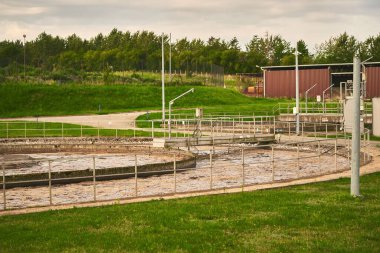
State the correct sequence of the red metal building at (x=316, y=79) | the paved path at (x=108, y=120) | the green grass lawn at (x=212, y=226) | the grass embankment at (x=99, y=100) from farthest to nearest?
the red metal building at (x=316, y=79) < the grass embankment at (x=99, y=100) < the paved path at (x=108, y=120) < the green grass lawn at (x=212, y=226)

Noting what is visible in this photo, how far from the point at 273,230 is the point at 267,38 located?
457 feet

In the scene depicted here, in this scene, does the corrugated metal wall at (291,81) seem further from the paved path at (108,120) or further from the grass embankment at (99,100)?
the paved path at (108,120)

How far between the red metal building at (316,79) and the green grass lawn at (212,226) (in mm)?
52397

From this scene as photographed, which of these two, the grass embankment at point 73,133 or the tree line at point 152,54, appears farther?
the tree line at point 152,54

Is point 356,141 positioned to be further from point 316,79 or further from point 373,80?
point 316,79

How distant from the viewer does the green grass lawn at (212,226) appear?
37.1 ft

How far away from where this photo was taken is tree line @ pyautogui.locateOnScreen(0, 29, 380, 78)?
109m

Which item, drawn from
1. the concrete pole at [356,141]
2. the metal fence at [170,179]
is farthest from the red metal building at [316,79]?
the concrete pole at [356,141]

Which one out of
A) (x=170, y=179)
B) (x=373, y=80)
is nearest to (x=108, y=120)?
(x=170, y=179)

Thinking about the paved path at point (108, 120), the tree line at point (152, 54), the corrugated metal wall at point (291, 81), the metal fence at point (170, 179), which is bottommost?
the metal fence at point (170, 179)

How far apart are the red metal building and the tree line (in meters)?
12.2

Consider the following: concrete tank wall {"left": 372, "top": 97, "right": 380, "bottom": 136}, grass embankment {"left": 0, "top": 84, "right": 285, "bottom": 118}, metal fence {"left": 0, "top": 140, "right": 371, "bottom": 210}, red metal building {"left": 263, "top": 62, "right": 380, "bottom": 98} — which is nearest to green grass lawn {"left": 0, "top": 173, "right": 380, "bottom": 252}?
metal fence {"left": 0, "top": 140, "right": 371, "bottom": 210}

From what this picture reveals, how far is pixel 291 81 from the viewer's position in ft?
240

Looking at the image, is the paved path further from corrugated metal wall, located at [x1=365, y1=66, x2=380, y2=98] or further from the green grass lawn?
the green grass lawn
